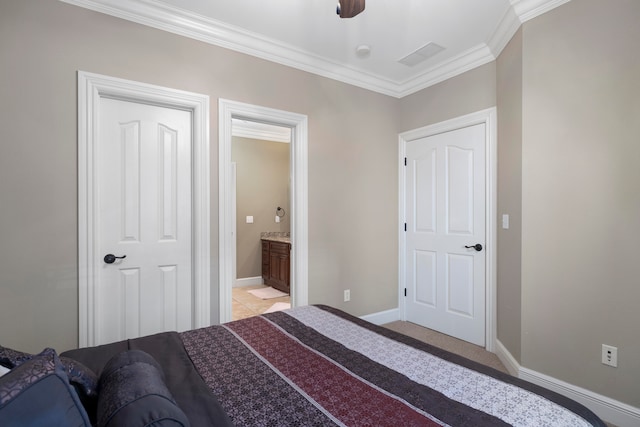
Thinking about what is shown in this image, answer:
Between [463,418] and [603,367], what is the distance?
5.83 ft

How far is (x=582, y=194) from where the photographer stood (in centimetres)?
209

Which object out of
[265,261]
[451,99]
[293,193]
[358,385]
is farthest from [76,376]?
[265,261]

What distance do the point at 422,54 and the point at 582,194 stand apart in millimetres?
1910

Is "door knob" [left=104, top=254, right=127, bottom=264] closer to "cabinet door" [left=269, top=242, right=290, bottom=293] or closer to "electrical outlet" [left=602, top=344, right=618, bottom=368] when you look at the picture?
"cabinet door" [left=269, top=242, right=290, bottom=293]

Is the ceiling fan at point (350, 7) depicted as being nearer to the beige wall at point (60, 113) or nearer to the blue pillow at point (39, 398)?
the beige wall at point (60, 113)

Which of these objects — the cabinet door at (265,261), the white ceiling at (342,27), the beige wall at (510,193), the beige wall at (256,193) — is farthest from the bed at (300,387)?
the beige wall at (256,193)

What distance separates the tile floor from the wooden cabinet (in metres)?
0.33

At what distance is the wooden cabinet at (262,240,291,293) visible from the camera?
15.8ft

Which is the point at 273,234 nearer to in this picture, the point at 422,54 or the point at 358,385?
the point at 422,54

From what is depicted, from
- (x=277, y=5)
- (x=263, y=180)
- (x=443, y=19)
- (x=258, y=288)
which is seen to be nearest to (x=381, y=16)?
(x=443, y=19)

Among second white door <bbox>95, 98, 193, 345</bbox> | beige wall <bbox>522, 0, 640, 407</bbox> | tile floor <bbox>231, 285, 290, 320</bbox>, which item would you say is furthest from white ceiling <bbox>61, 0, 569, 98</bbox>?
tile floor <bbox>231, 285, 290, 320</bbox>

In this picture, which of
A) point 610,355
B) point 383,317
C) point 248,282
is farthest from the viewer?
point 248,282

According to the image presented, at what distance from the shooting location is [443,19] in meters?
2.56

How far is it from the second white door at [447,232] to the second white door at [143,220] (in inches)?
96.2
